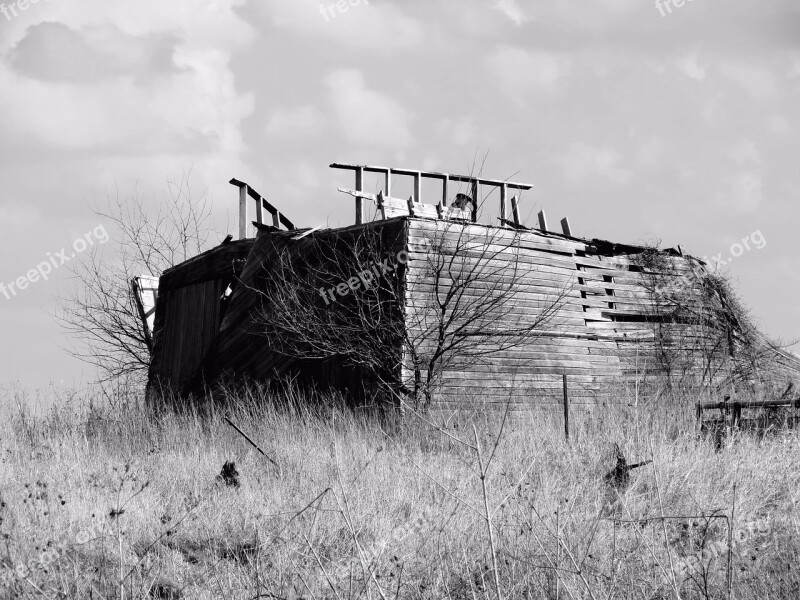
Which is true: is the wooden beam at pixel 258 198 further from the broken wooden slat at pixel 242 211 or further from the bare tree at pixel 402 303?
the bare tree at pixel 402 303

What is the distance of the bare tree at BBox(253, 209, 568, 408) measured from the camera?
45.2 ft

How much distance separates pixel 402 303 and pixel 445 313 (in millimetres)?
712

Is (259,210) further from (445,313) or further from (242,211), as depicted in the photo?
(445,313)

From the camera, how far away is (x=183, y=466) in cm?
899

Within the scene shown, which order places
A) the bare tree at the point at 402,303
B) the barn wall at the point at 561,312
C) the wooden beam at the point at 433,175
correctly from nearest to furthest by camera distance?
the bare tree at the point at 402,303 → the barn wall at the point at 561,312 → the wooden beam at the point at 433,175

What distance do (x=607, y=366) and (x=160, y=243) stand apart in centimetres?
1521

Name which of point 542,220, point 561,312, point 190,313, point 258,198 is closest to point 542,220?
point 542,220

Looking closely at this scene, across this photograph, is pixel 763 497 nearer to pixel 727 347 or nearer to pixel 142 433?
pixel 142 433

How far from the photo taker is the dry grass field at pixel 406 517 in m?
4.84

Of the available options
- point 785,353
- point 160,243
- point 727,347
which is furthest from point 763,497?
point 160,243

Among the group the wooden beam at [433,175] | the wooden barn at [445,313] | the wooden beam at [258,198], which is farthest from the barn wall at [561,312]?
the wooden beam at [258,198]

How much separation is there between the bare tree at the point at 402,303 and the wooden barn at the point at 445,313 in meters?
0.03

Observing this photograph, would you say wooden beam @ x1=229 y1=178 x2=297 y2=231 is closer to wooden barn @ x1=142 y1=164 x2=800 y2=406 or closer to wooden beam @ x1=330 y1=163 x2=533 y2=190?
wooden barn @ x1=142 y1=164 x2=800 y2=406

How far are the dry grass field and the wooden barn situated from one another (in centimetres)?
273
